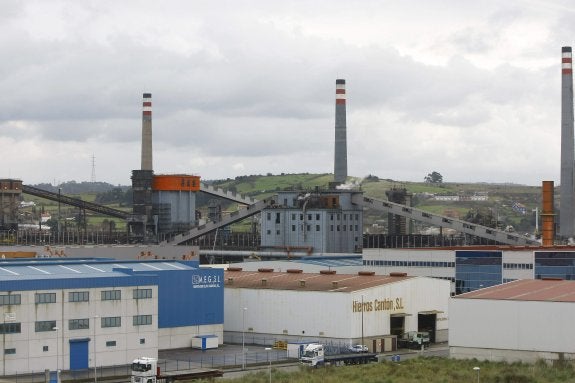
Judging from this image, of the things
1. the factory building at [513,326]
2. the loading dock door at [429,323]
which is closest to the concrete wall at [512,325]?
the factory building at [513,326]

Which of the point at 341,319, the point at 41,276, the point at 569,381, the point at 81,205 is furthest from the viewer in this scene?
the point at 81,205

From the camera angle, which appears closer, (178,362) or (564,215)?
(178,362)

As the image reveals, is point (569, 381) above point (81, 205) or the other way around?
the other way around

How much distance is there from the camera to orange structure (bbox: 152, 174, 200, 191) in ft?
544

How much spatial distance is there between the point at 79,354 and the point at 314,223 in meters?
85.1

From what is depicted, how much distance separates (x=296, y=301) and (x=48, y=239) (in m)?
92.4

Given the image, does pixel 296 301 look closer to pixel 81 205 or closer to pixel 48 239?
pixel 48 239

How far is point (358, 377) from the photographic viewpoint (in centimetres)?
6069

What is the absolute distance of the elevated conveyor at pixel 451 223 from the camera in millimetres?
139250

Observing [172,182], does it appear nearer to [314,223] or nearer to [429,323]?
[314,223]

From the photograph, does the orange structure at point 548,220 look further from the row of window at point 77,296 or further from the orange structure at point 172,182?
the row of window at point 77,296

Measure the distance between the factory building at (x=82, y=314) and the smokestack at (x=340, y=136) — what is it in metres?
93.6

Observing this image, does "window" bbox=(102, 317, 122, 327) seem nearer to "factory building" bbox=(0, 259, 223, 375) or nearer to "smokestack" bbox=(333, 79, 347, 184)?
"factory building" bbox=(0, 259, 223, 375)

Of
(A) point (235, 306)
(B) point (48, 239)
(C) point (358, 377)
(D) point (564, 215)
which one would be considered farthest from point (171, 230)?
(C) point (358, 377)
